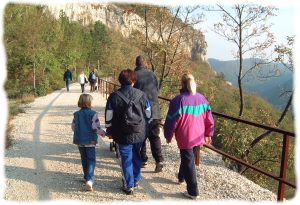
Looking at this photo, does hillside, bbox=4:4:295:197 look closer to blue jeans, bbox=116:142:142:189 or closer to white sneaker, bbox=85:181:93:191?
blue jeans, bbox=116:142:142:189

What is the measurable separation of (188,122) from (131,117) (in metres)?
0.84

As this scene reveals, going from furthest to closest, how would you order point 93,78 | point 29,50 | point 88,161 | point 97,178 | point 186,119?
point 29,50
point 93,78
point 97,178
point 88,161
point 186,119

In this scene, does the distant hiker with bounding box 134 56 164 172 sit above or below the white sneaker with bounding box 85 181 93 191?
above

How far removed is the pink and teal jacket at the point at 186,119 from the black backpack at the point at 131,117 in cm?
44

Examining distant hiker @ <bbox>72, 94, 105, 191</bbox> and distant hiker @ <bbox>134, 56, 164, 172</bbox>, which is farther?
distant hiker @ <bbox>134, 56, 164, 172</bbox>

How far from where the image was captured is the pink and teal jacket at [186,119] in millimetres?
4918

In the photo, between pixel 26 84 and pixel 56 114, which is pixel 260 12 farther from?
pixel 26 84

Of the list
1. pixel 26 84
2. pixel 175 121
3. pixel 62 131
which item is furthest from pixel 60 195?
pixel 26 84

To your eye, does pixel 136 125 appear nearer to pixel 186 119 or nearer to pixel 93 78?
pixel 186 119

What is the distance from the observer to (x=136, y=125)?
5.09m

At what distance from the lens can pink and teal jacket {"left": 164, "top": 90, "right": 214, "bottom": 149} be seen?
4.92 meters

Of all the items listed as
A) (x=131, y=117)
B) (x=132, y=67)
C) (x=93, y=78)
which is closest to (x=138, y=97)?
(x=131, y=117)

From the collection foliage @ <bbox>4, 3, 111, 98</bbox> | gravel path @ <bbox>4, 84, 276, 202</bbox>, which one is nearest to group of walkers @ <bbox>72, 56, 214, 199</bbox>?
gravel path @ <bbox>4, 84, 276, 202</bbox>

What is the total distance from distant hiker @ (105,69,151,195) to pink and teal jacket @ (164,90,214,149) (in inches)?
17.4
